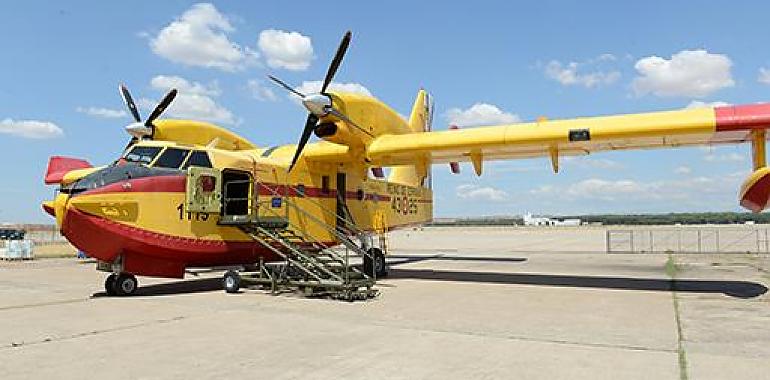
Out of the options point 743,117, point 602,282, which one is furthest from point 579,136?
point 602,282

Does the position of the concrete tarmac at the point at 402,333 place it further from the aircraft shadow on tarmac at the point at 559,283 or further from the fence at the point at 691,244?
the fence at the point at 691,244

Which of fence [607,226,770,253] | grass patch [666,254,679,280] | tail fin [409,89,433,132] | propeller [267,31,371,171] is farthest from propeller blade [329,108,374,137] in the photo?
fence [607,226,770,253]

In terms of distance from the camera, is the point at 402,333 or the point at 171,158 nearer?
the point at 402,333

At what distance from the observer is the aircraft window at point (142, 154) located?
42.9 feet

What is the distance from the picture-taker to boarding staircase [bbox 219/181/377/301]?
12.2 metres

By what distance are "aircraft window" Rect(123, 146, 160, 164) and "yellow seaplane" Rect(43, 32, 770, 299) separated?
28mm

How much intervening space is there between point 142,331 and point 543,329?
5870 millimetres

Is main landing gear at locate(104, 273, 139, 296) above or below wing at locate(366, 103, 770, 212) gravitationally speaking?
below

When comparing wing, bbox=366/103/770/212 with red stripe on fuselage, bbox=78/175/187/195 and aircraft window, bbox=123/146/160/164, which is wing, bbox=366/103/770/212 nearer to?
red stripe on fuselage, bbox=78/175/187/195

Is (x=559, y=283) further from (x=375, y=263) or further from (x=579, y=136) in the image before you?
(x=375, y=263)

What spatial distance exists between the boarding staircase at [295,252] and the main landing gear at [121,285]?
238 cm

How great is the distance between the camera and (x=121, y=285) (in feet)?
41.2

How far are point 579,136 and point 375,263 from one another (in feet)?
24.1

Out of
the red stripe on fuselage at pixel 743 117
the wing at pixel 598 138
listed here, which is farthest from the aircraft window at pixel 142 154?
the red stripe on fuselage at pixel 743 117
